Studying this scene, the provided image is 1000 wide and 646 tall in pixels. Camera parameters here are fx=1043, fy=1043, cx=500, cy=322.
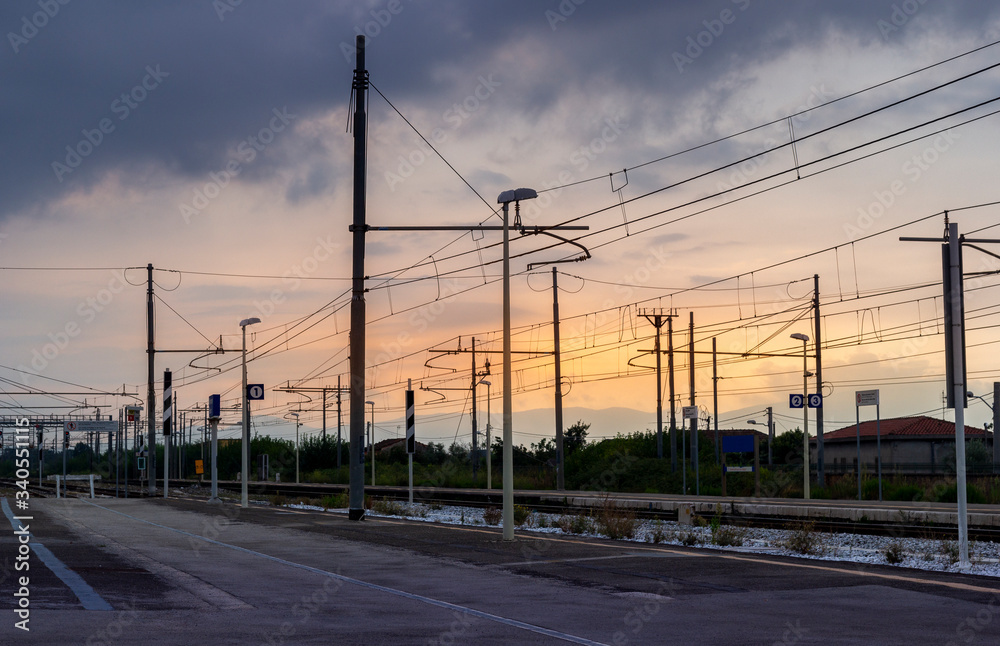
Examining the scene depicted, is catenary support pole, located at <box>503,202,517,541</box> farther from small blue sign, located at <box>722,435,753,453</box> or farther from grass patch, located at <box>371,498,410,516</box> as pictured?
small blue sign, located at <box>722,435,753,453</box>

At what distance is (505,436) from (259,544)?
5.36 metres

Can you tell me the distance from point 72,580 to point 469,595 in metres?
5.18

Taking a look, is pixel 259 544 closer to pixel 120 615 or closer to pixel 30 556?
pixel 30 556

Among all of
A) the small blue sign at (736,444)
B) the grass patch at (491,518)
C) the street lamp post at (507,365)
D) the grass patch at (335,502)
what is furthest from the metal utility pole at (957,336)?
the small blue sign at (736,444)

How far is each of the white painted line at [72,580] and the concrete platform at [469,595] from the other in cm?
7

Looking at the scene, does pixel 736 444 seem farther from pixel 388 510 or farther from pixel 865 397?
pixel 388 510

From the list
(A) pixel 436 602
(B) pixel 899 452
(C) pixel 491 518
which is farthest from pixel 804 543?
(B) pixel 899 452

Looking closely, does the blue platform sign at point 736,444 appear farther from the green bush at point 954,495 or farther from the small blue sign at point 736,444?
the green bush at point 954,495

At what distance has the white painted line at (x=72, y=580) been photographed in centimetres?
1135

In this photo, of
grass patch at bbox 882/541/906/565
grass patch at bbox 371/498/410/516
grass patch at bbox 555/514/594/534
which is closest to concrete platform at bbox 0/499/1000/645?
grass patch at bbox 882/541/906/565

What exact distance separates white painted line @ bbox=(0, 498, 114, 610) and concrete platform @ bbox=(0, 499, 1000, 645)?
7 centimetres

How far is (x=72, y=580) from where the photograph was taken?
13.5 metres

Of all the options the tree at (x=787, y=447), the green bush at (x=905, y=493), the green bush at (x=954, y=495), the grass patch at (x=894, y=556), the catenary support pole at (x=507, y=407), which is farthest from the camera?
the tree at (x=787, y=447)

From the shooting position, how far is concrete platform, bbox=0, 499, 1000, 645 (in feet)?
32.2
